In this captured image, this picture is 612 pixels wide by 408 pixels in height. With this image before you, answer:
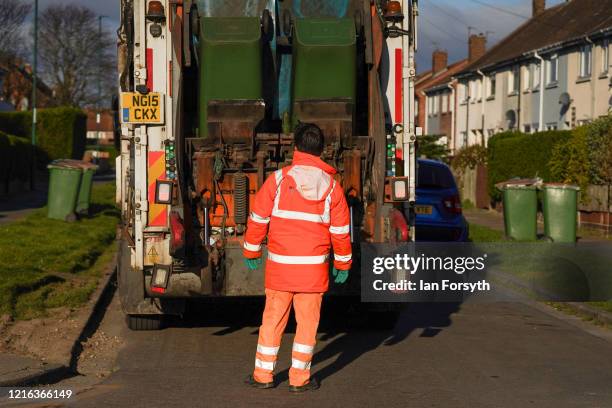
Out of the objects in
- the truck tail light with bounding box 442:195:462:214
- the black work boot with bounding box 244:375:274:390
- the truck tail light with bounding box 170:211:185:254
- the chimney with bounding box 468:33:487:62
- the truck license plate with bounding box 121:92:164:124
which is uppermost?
the chimney with bounding box 468:33:487:62

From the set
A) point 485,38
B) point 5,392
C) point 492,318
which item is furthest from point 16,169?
point 485,38

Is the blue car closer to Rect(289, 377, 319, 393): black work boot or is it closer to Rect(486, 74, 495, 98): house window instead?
Rect(289, 377, 319, 393): black work boot

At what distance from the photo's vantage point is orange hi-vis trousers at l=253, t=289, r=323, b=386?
22.0 ft

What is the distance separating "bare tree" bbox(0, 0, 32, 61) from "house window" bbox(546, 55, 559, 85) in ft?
100

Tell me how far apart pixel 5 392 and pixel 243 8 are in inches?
148

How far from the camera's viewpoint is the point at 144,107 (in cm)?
823

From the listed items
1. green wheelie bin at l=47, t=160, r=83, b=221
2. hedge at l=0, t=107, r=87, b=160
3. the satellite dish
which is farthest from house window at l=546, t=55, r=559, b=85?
green wheelie bin at l=47, t=160, r=83, b=221

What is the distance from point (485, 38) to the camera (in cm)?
5897

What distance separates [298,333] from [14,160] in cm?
2750

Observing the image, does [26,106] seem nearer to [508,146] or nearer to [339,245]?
[508,146]

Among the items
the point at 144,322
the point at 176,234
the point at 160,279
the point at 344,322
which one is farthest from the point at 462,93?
the point at 176,234

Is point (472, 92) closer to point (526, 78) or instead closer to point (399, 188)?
point (526, 78)

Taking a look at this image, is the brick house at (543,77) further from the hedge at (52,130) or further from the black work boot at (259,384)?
the black work boot at (259,384)

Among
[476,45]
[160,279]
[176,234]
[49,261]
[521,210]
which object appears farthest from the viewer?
[476,45]
